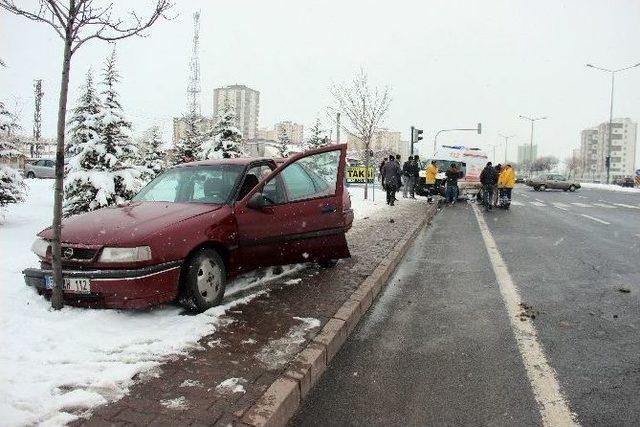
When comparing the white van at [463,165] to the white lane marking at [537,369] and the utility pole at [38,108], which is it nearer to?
the white lane marking at [537,369]

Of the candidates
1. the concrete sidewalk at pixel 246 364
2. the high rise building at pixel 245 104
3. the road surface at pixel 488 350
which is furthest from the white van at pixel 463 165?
the high rise building at pixel 245 104

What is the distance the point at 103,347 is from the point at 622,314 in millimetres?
5095

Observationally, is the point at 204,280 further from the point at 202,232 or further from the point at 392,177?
the point at 392,177

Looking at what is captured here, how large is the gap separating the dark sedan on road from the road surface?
35867 millimetres

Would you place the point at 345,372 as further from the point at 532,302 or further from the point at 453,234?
the point at 453,234

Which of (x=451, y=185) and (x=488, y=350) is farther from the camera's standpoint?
(x=451, y=185)

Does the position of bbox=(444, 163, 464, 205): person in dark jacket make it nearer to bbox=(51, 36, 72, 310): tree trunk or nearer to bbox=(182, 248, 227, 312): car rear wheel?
bbox=(182, 248, 227, 312): car rear wheel

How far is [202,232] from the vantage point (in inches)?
186

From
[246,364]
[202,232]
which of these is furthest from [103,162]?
[246,364]

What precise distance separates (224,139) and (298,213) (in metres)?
15.1

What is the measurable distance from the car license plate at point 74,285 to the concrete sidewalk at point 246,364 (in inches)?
45.4

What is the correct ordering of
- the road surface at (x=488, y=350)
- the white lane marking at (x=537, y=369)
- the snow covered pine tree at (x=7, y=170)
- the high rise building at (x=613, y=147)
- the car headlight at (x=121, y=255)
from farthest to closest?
the high rise building at (x=613, y=147) → the snow covered pine tree at (x=7, y=170) → the car headlight at (x=121, y=255) → the road surface at (x=488, y=350) → the white lane marking at (x=537, y=369)

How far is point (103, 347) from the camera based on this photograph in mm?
3766

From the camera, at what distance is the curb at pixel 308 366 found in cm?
295
